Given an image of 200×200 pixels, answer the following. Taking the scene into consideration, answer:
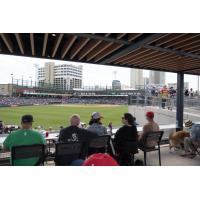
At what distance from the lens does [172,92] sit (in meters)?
15.1

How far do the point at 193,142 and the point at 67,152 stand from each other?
9.51 feet

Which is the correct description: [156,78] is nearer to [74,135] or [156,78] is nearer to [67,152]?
[74,135]

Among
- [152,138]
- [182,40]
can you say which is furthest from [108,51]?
[152,138]

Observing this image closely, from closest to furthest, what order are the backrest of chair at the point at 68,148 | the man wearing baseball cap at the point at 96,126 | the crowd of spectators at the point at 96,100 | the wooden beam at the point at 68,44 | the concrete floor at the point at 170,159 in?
1. the backrest of chair at the point at 68,148
2. the wooden beam at the point at 68,44
3. the man wearing baseball cap at the point at 96,126
4. the concrete floor at the point at 170,159
5. the crowd of spectators at the point at 96,100

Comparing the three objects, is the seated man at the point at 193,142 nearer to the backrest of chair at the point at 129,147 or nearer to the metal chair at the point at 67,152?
the backrest of chair at the point at 129,147

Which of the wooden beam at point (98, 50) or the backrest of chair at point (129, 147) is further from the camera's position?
the wooden beam at point (98, 50)

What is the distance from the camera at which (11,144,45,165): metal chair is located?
2.93m

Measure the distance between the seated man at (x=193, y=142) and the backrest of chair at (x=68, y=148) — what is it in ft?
8.68

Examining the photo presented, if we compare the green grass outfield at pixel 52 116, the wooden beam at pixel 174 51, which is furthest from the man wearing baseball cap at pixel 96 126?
the green grass outfield at pixel 52 116

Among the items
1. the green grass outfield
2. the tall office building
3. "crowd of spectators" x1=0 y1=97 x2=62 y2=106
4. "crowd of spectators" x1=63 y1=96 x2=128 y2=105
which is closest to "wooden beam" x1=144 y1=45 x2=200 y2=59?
the green grass outfield

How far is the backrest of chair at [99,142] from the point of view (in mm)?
3808
